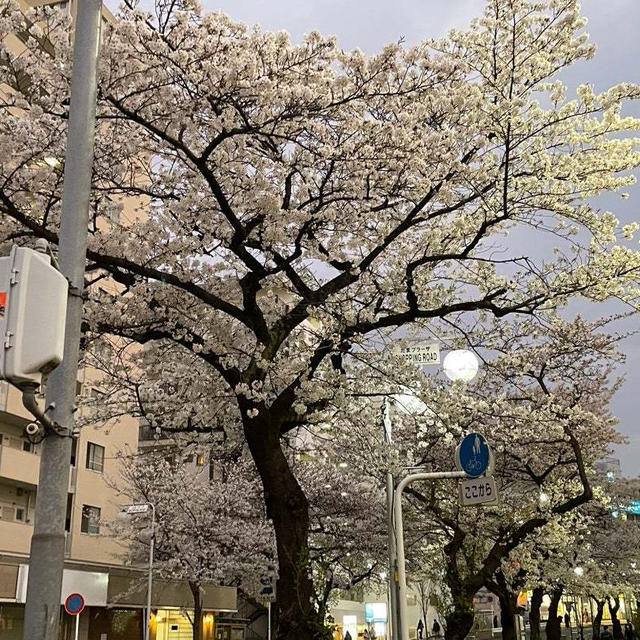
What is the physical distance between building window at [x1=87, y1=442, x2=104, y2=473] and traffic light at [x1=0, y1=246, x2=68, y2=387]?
28.4 metres

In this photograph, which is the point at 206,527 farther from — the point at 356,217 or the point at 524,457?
the point at 356,217

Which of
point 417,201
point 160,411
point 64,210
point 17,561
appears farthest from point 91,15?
point 17,561

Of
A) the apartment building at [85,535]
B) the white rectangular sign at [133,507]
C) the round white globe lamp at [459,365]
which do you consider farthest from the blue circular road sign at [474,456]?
the apartment building at [85,535]

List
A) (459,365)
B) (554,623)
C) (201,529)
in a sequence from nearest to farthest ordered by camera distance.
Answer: (459,365) < (201,529) < (554,623)

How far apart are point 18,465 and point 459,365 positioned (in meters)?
19.8

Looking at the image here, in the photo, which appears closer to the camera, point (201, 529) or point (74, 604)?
point (74, 604)

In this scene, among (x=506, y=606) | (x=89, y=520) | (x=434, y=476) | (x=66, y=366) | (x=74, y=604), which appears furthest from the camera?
(x=89, y=520)

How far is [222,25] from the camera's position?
8250 millimetres

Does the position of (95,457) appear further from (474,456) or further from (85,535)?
(474,456)

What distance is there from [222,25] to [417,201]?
344 centimetres

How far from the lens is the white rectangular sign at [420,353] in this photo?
38.2 ft

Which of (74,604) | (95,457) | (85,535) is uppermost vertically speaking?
(95,457)

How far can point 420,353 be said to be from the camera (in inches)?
465

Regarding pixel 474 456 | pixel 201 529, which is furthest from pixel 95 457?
pixel 474 456
